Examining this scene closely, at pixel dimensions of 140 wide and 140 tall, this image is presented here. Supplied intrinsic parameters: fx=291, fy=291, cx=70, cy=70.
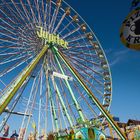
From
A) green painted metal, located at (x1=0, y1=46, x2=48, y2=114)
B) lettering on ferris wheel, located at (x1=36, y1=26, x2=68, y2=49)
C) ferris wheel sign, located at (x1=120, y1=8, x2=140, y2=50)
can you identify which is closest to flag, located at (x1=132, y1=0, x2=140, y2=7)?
ferris wheel sign, located at (x1=120, y1=8, x2=140, y2=50)

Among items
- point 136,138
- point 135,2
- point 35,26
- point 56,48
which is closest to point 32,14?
point 35,26

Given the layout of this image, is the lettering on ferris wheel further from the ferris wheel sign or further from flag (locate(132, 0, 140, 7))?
the ferris wheel sign

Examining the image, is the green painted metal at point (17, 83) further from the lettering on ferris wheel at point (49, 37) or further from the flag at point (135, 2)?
the flag at point (135, 2)

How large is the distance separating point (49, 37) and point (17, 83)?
21.7 ft

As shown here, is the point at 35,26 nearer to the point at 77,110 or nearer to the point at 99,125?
the point at 77,110

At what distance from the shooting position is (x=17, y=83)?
1720 cm

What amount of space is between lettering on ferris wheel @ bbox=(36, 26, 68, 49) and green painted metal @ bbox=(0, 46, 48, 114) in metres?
1.05

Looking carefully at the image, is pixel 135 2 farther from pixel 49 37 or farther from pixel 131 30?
pixel 49 37

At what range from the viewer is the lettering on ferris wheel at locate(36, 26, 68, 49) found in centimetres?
2209

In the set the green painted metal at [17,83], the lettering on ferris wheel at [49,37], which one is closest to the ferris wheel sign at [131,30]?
the green painted metal at [17,83]

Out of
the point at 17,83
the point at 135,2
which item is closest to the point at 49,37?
the point at 17,83

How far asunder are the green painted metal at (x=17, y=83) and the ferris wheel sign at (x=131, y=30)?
34.1 ft

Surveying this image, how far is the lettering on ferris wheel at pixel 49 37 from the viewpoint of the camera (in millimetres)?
22092

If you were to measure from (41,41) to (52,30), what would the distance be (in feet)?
7.26
